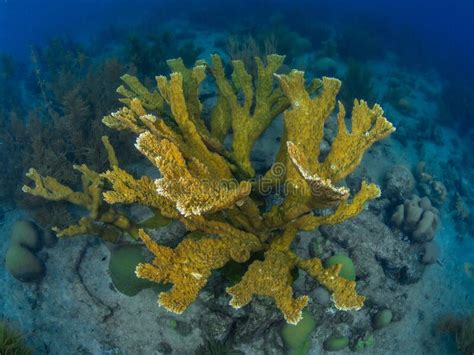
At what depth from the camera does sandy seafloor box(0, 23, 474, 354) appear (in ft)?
16.7

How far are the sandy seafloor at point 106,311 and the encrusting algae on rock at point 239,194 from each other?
3.96 feet

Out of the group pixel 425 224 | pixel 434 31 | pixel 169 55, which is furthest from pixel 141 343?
pixel 434 31

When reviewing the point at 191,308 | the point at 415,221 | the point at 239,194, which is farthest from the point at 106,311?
the point at 415,221

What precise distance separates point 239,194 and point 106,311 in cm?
338

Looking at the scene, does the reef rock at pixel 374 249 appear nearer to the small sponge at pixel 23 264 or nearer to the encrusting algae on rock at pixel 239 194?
the encrusting algae on rock at pixel 239 194

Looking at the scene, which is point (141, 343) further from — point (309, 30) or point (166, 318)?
point (309, 30)

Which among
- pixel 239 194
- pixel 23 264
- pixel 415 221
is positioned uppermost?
pixel 239 194

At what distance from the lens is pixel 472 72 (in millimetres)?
20781

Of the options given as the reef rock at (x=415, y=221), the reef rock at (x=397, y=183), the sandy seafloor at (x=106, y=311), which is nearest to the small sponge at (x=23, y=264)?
the sandy seafloor at (x=106, y=311)

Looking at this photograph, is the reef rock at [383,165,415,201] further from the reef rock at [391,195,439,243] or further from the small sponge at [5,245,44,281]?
the small sponge at [5,245,44,281]

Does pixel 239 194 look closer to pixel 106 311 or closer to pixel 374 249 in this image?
pixel 106 311

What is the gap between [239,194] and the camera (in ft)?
9.82

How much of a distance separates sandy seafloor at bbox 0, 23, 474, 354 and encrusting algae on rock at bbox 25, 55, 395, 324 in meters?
1.21

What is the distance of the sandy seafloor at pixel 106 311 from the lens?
5102 mm
